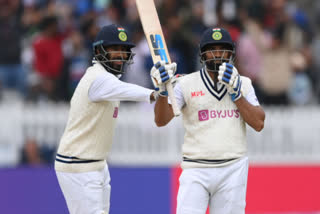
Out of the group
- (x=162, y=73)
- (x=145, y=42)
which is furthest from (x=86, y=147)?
(x=145, y=42)

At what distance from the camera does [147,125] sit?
31.3 feet

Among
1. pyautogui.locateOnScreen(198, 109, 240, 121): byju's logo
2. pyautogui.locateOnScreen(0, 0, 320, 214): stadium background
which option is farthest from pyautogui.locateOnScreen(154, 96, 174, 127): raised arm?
pyautogui.locateOnScreen(0, 0, 320, 214): stadium background

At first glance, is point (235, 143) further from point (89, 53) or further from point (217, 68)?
point (89, 53)

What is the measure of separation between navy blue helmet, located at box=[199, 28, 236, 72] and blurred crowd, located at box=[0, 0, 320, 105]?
170 inches

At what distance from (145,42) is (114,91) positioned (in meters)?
4.97

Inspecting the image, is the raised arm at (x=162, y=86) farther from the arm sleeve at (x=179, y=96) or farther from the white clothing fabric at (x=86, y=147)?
the white clothing fabric at (x=86, y=147)

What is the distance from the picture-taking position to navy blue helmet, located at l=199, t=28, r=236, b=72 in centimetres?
537

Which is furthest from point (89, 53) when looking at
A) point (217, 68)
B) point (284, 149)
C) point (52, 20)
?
point (217, 68)

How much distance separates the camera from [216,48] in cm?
541

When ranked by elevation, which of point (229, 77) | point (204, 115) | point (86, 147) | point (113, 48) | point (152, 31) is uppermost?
point (152, 31)

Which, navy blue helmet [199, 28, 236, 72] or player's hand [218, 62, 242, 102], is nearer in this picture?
player's hand [218, 62, 242, 102]

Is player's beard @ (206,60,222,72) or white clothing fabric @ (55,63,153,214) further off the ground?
player's beard @ (206,60,222,72)

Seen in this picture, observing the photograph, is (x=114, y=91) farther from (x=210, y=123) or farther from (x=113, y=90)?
(x=210, y=123)

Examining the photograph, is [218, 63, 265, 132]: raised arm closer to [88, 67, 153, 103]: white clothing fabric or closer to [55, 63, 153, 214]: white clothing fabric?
[88, 67, 153, 103]: white clothing fabric
